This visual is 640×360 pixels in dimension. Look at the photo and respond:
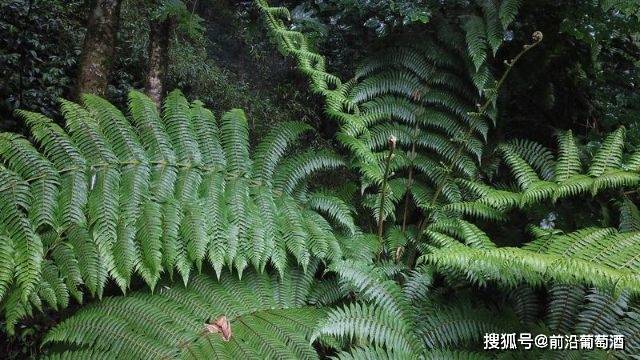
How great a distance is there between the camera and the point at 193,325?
2.09 meters

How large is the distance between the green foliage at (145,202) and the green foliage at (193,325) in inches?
5.0

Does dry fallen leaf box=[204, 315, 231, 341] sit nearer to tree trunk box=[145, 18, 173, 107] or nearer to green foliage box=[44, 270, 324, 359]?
green foliage box=[44, 270, 324, 359]

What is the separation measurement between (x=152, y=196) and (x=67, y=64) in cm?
235

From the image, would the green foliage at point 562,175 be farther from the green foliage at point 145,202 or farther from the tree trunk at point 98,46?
the tree trunk at point 98,46

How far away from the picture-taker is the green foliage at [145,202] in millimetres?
1962

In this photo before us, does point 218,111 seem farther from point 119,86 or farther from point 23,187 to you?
point 23,187

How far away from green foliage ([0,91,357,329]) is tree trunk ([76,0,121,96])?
0.56 metres

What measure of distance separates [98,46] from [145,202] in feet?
3.94

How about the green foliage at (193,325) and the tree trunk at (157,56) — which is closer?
the green foliage at (193,325)

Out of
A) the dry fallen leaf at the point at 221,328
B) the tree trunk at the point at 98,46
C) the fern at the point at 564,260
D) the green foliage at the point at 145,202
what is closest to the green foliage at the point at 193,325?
the dry fallen leaf at the point at 221,328

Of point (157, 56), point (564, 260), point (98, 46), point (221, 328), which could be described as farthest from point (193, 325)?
point (157, 56)

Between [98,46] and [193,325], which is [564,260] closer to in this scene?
[193,325]

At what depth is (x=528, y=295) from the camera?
92.8 inches

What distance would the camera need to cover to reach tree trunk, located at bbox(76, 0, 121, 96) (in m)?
2.82
